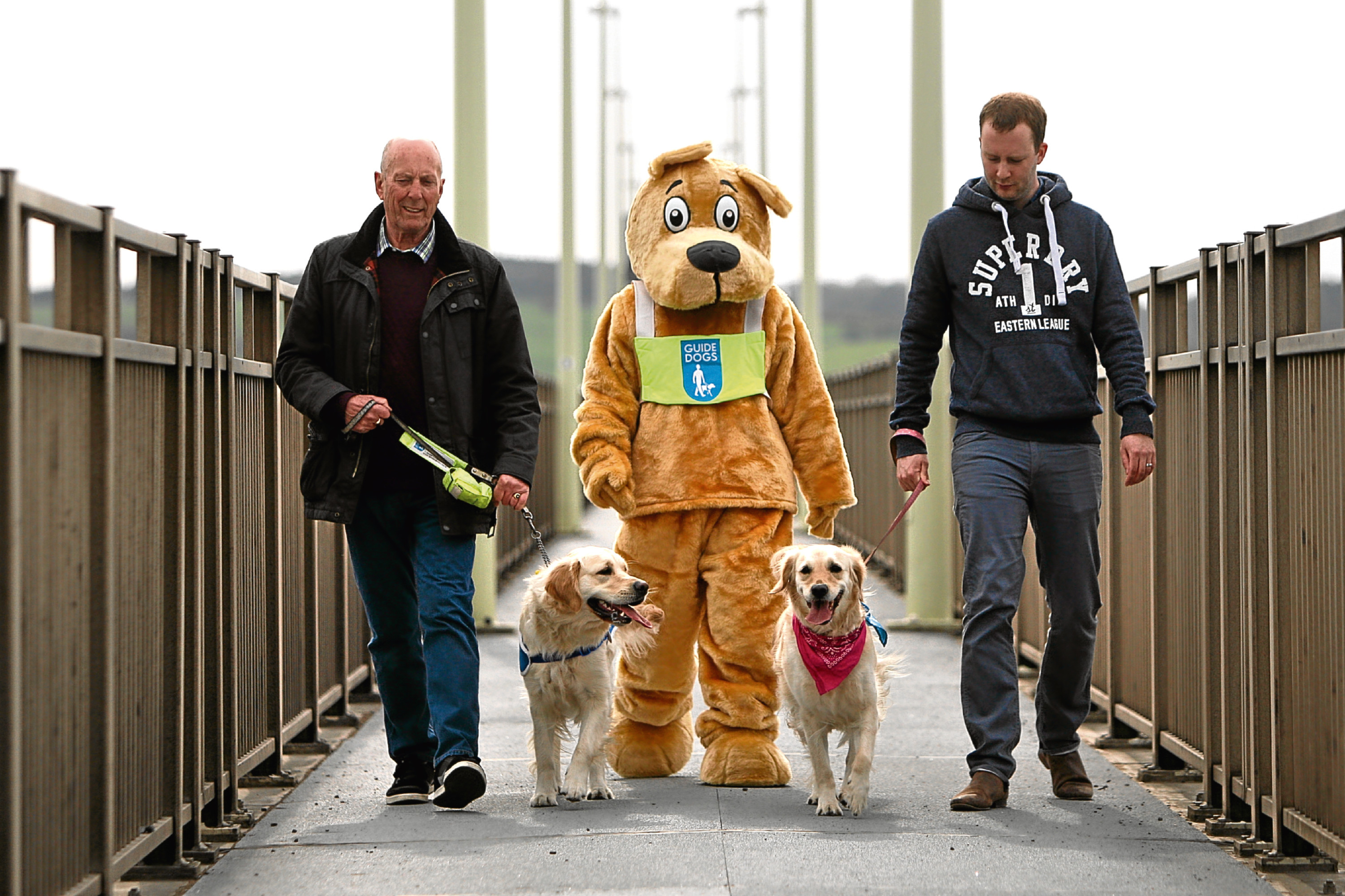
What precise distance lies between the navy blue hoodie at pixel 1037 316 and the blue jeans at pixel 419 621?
1.66m

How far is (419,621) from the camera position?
5.82 metres

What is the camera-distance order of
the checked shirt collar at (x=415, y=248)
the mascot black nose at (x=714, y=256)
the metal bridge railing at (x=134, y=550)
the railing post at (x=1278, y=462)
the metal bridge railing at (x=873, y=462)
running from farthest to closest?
the metal bridge railing at (x=873, y=462)
the mascot black nose at (x=714, y=256)
the checked shirt collar at (x=415, y=248)
the railing post at (x=1278, y=462)
the metal bridge railing at (x=134, y=550)

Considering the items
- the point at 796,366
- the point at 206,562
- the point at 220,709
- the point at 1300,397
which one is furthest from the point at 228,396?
the point at 1300,397

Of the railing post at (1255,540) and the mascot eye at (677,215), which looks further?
the mascot eye at (677,215)

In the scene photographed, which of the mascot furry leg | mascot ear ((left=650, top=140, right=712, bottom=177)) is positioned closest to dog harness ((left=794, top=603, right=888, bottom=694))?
the mascot furry leg

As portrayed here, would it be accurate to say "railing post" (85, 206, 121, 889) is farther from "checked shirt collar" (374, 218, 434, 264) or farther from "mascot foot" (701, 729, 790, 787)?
"mascot foot" (701, 729, 790, 787)

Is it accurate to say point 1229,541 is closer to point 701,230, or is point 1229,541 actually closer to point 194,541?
point 701,230

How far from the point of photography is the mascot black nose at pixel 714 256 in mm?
6055

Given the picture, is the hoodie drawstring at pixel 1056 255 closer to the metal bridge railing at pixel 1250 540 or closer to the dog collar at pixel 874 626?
the metal bridge railing at pixel 1250 540

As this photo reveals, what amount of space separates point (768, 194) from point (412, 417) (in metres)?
1.72

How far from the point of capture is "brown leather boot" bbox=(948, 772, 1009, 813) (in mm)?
5414

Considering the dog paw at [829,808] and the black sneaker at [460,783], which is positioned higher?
the black sneaker at [460,783]

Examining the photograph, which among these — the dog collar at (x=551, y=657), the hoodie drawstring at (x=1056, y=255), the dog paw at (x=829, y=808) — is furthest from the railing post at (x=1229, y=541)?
the dog paw at (x=829, y=808)

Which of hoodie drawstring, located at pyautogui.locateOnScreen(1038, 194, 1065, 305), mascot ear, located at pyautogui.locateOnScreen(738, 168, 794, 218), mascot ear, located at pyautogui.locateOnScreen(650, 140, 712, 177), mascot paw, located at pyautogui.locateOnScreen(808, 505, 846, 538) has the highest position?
mascot ear, located at pyautogui.locateOnScreen(650, 140, 712, 177)
